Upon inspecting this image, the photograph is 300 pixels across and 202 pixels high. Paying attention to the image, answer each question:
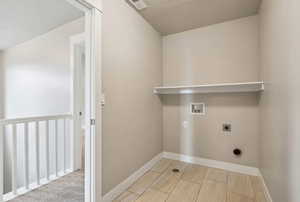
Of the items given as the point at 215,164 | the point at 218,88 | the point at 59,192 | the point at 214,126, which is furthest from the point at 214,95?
the point at 59,192

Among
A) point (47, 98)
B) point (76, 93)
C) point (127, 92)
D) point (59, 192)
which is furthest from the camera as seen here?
point (47, 98)

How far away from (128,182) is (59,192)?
0.86 metres

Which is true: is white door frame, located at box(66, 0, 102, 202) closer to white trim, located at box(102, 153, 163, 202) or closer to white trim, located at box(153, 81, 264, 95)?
white trim, located at box(102, 153, 163, 202)

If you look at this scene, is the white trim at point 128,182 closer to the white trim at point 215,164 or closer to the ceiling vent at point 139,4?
the white trim at point 215,164

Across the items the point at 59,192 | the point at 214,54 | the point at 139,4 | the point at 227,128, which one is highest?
the point at 139,4

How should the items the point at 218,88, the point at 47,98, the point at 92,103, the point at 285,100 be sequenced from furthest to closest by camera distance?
1. the point at 47,98
2. the point at 218,88
3. the point at 92,103
4. the point at 285,100

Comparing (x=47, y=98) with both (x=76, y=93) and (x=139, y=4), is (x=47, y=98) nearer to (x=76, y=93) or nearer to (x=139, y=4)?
(x=76, y=93)

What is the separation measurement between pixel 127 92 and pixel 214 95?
58.8 inches

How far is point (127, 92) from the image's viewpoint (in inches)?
75.5

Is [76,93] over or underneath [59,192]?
over

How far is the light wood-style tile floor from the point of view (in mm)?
1669

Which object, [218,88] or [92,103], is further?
[218,88]

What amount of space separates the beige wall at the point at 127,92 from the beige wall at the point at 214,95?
16.8 inches

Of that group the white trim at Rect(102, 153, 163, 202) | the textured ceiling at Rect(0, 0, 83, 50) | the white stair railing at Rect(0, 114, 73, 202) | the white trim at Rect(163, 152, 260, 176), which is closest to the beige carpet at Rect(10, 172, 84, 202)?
the white stair railing at Rect(0, 114, 73, 202)
